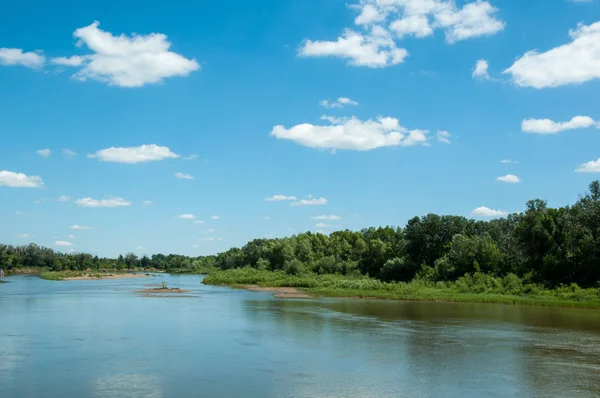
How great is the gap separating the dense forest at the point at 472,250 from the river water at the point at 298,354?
44.8ft

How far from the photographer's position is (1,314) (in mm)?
42250

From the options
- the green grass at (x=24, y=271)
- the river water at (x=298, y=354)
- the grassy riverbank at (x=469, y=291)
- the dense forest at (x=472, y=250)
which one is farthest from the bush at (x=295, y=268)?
the green grass at (x=24, y=271)

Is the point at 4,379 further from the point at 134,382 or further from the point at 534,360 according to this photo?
the point at 534,360

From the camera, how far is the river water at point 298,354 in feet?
61.7

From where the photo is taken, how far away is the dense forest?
2178 inches

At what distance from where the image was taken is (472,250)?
66875mm

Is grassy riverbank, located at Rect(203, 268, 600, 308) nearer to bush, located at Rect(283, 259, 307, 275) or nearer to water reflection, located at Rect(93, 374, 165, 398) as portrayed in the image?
bush, located at Rect(283, 259, 307, 275)

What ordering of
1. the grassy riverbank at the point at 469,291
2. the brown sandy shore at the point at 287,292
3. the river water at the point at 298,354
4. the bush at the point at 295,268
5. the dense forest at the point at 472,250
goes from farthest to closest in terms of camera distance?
1. the bush at the point at 295,268
2. the brown sandy shore at the point at 287,292
3. the dense forest at the point at 472,250
4. the grassy riverbank at the point at 469,291
5. the river water at the point at 298,354

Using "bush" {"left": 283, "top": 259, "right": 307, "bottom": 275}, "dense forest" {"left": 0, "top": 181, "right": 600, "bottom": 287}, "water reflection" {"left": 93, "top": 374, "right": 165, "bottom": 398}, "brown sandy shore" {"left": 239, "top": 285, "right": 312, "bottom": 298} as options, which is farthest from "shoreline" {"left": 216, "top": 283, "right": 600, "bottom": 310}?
"water reflection" {"left": 93, "top": 374, "right": 165, "bottom": 398}

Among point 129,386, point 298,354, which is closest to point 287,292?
point 298,354

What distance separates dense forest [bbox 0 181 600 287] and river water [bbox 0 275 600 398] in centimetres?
1364

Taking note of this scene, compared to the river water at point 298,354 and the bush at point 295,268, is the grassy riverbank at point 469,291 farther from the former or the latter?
the bush at point 295,268

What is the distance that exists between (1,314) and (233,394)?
33.1 meters

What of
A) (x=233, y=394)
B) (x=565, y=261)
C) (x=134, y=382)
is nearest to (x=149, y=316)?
(x=134, y=382)
